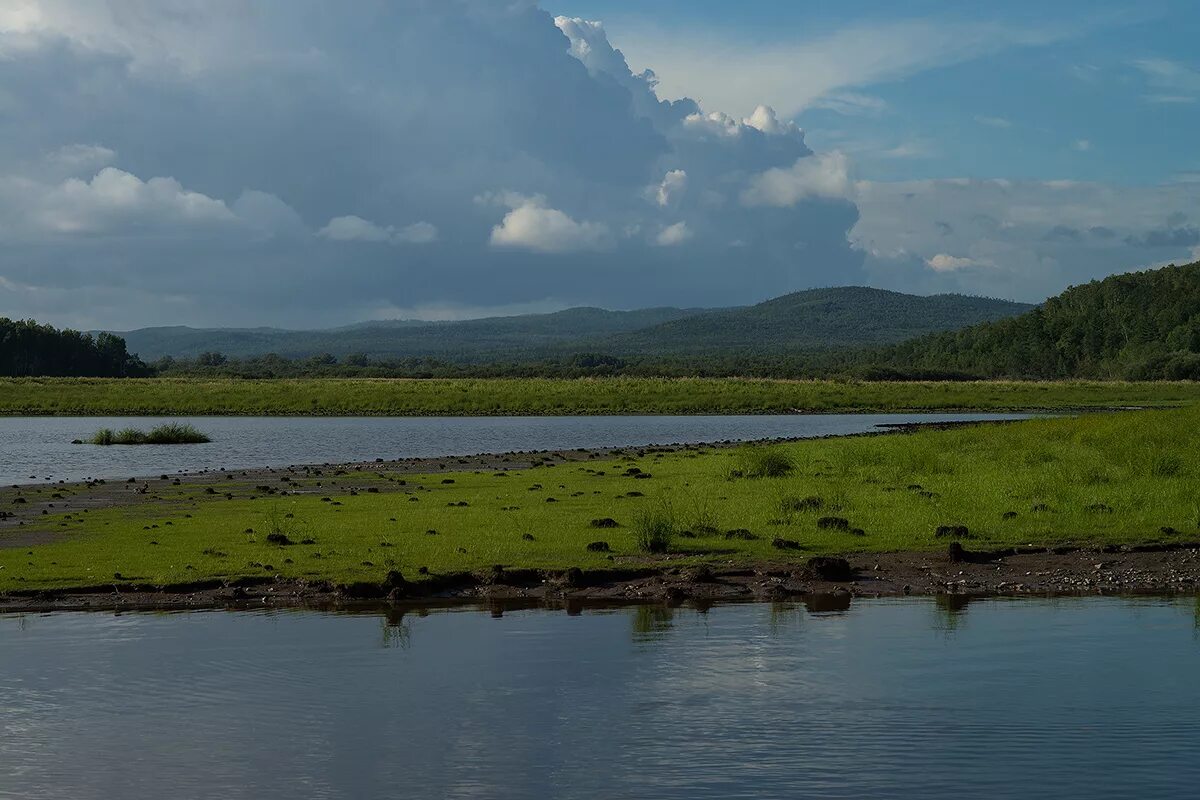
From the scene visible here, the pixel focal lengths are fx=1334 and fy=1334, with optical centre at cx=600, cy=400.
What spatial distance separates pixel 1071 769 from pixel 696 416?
86.5 meters

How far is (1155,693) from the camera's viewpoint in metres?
14.5

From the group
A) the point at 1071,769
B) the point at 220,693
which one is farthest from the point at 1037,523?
the point at 220,693

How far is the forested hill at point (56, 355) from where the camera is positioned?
16688 cm

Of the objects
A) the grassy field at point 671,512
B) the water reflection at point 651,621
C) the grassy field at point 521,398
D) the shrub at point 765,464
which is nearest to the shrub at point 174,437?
the grassy field at point 671,512

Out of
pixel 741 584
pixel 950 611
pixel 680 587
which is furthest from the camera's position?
pixel 741 584

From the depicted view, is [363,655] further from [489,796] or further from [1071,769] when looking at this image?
[1071,769]

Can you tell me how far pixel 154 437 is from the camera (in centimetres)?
6688

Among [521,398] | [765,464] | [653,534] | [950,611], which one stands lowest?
[950,611]

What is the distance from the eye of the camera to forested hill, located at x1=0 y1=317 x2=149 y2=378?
16688 cm

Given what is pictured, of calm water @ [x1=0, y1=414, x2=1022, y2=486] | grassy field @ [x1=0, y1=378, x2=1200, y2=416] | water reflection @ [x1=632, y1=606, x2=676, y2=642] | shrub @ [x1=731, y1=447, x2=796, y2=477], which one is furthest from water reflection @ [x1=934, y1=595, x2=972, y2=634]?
grassy field @ [x1=0, y1=378, x2=1200, y2=416]

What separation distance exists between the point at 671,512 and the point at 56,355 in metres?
163

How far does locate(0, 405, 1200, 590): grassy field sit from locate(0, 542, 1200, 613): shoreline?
2.04 ft

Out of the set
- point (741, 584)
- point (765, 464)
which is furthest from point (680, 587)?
point (765, 464)

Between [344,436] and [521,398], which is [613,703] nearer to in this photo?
[344,436]
